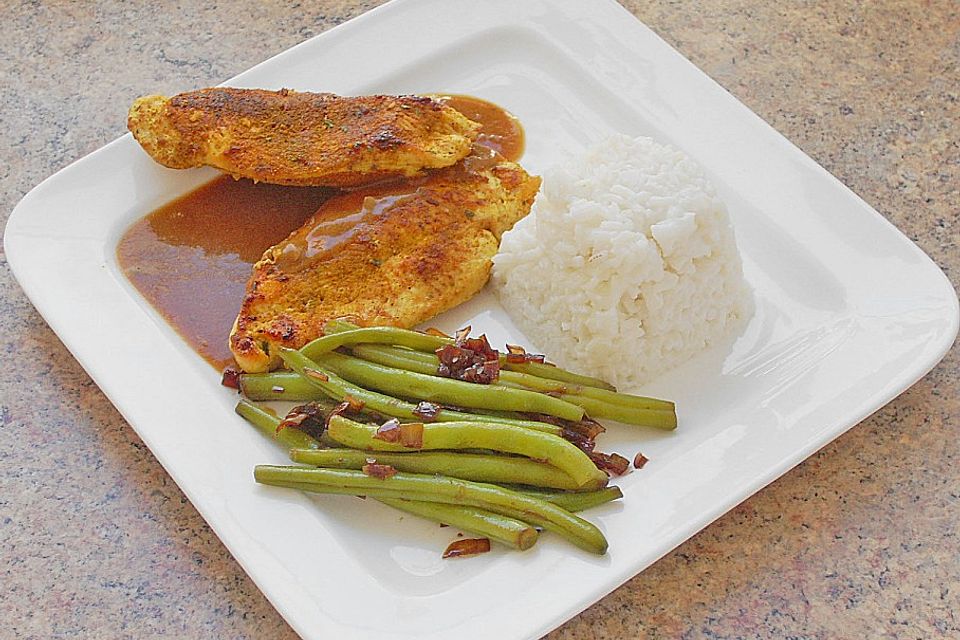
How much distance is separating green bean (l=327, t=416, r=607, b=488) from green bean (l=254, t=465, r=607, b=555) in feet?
0.26

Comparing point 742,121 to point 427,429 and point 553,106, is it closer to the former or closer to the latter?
point 553,106

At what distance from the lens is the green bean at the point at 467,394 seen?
282cm

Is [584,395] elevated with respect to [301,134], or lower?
lower

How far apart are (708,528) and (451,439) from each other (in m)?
0.68

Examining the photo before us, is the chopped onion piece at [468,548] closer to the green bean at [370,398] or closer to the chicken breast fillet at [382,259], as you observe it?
the green bean at [370,398]

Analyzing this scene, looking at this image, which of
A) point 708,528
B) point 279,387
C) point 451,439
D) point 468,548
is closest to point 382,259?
point 279,387

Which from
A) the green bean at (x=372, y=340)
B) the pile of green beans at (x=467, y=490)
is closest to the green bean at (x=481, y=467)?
the pile of green beans at (x=467, y=490)

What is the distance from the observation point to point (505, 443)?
8.92 feet

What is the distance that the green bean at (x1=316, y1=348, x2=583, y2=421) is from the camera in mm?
2824

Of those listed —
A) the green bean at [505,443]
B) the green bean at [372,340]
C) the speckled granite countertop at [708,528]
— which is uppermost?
the green bean at [372,340]

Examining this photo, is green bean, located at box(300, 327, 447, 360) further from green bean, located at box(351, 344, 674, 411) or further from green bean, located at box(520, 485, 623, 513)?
green bean, located at box(520, 485, 623, 513)

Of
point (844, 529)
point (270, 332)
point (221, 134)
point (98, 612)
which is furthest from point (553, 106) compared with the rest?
point (98, 612)

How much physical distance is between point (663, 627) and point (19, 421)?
1758 millimetres

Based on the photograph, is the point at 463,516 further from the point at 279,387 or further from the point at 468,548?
the point at 279,387
